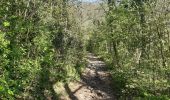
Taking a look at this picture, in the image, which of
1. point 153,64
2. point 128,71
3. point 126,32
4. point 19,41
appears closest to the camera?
point 19,41

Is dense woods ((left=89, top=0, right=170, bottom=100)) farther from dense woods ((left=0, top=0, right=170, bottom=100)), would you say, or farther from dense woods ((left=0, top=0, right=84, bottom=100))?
dense woods ((left=0, top=0, right=84, bottom=100))

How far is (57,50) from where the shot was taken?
22359 millimetres

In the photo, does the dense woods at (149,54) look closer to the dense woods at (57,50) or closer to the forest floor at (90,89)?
the dense woods at (57,50)

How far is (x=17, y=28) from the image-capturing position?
14.0 meters

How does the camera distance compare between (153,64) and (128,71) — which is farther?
(128,71)

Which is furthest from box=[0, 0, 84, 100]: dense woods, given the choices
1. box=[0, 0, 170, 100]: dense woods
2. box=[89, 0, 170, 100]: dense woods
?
box=[89, 0, 170, 100]: dense woods

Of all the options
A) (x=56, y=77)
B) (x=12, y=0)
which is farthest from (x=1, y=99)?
(x=56, y=77)

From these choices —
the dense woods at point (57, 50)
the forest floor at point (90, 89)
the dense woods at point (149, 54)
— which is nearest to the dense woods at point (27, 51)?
the dense woods at point (57, 50)

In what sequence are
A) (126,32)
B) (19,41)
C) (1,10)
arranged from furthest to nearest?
(126,32) < (19,41) < (1,10)

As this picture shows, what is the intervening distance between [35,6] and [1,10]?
2724 millimetres

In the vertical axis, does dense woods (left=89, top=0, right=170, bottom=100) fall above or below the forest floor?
above

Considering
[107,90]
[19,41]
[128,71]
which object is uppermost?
[19,41]

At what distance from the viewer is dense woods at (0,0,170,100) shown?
13312 mm

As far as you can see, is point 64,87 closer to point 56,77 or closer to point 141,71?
point 56,77
